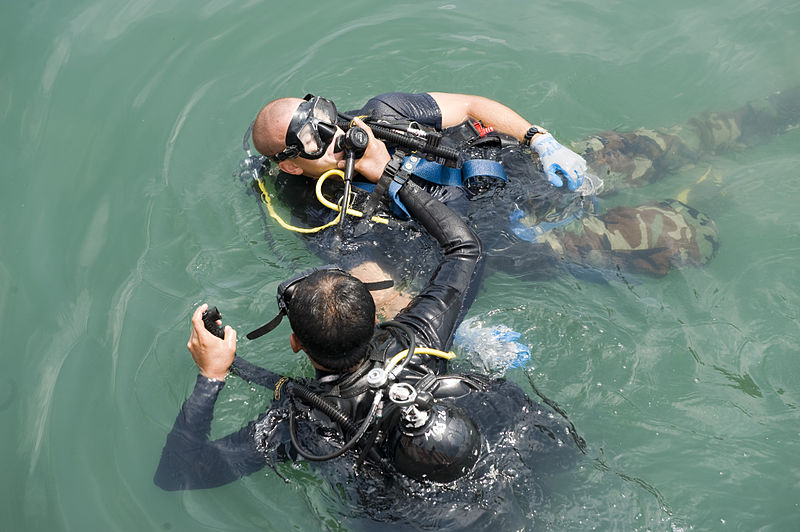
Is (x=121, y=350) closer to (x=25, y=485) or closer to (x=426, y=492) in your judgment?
(x=25, y=485)

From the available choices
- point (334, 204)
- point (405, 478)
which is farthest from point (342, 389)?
point (334, 204)

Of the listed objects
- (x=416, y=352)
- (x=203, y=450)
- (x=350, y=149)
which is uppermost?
Result: (x=350, y=149)

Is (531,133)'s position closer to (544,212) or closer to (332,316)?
(544,212)

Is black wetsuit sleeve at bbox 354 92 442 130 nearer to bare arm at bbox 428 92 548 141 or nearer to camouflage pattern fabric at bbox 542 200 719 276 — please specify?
bare arm at bbox 428 92 548 141

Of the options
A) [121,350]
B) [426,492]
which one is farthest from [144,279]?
[426,492]

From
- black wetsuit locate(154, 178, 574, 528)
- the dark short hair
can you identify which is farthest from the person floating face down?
the dark short hair

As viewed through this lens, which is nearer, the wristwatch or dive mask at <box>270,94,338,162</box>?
dive mask at <box>270,94,338,162</box>

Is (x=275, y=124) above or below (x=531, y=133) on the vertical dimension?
above

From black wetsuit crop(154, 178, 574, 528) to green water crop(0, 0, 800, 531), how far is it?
0.20 m

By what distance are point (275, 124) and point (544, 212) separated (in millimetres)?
1552

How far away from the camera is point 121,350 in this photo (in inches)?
143

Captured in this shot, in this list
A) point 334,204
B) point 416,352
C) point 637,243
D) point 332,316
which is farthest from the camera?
point 637,243

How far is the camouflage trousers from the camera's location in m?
3.55

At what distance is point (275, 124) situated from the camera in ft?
11.0
